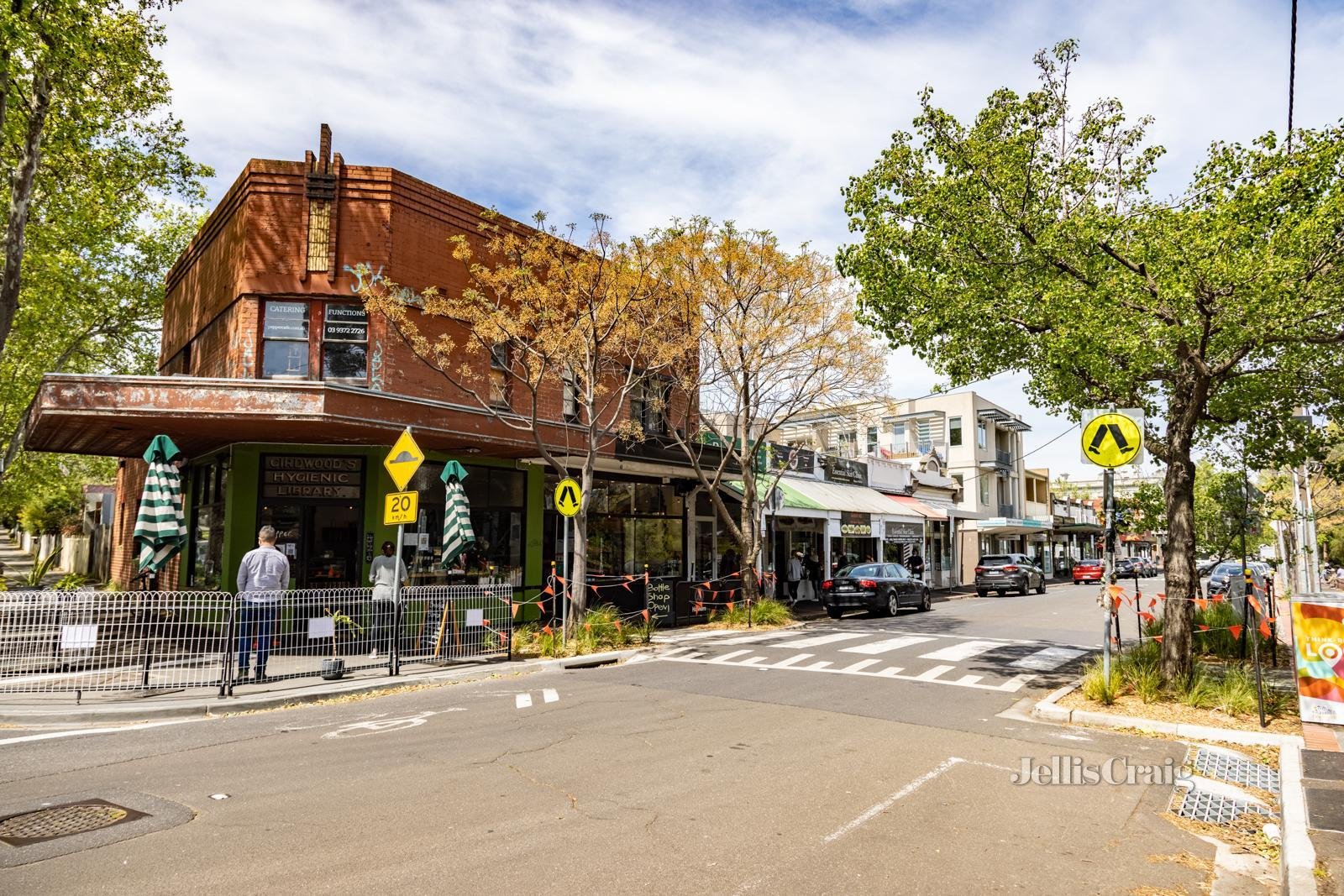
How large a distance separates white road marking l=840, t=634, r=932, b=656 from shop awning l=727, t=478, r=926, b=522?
26.6 feet

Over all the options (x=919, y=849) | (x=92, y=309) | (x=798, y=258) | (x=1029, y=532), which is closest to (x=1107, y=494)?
(x=919, y=849)

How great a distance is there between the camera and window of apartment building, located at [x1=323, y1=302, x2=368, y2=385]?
15773mm

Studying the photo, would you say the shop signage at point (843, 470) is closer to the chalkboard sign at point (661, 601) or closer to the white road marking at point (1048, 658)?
the chalkboard sign at point (661, 601)

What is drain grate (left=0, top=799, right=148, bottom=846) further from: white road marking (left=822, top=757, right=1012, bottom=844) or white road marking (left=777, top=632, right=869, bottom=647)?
white road marking (left=777, top=632, right=869, bottom=647)

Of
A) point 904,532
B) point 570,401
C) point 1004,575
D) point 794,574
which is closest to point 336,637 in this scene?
point 570,401

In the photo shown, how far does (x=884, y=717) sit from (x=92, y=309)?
2516 cm

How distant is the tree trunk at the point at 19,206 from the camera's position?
1486cm

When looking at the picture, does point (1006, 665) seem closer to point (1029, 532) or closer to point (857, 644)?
point (857, 644)

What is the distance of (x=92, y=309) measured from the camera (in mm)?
23719

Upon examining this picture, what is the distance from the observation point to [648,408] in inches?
854

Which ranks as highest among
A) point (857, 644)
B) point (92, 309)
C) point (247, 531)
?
point (92, 309)

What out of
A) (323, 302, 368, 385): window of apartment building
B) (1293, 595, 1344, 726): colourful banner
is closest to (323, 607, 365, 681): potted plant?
(323, 302, 368, 385): window of apartment building

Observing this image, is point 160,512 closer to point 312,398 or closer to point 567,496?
point 312,398

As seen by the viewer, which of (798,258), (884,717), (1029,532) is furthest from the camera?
(1029,532)
